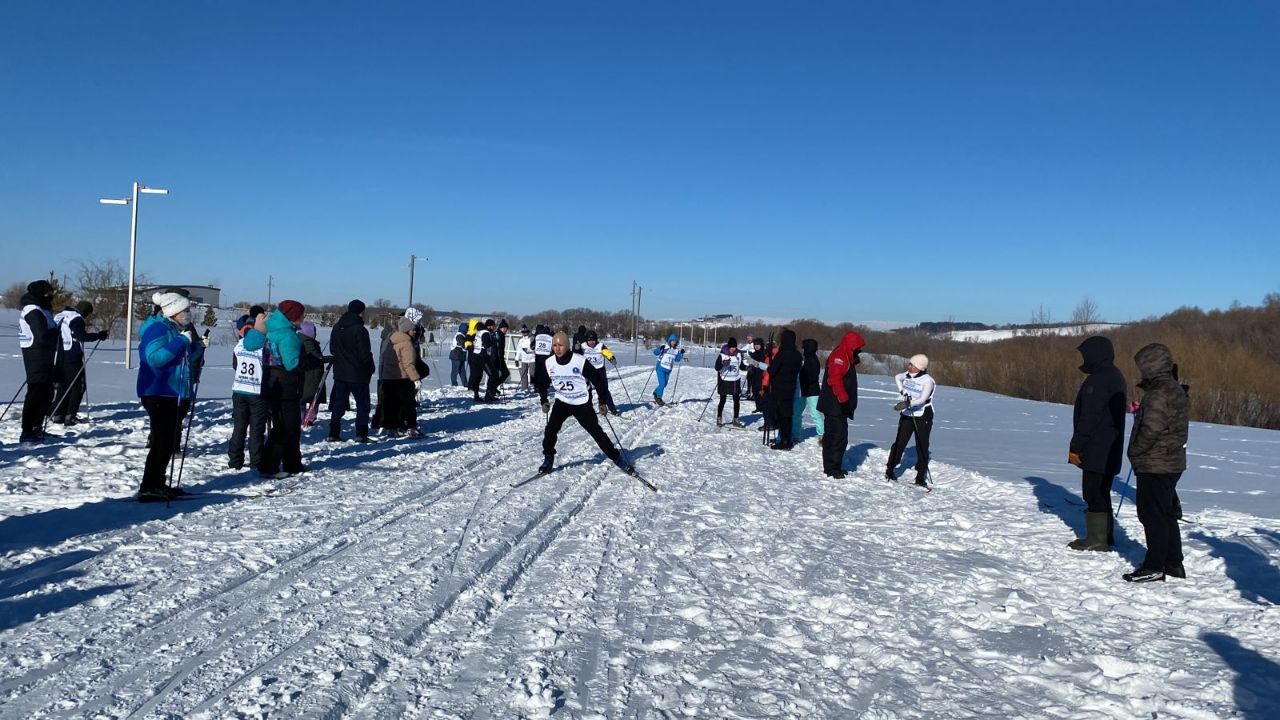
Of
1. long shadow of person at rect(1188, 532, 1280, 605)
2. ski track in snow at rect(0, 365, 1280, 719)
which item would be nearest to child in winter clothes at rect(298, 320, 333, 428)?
ski track in snow at rect(0, 365, 1280, 719)

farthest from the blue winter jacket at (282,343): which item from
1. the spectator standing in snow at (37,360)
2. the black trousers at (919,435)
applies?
the black trousers at (919,435)

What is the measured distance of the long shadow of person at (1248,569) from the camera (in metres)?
5.64

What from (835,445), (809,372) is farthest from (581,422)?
(809,372)

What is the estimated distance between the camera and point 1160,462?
5859 millimetres

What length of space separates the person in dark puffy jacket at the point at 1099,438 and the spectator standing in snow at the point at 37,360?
10.8m

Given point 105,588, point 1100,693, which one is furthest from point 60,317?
point 1100,693

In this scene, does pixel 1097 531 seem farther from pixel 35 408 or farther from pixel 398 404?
pixel 35 408

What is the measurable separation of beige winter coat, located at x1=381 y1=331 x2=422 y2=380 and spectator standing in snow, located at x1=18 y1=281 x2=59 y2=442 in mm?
3937

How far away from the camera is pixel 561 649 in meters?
4.11

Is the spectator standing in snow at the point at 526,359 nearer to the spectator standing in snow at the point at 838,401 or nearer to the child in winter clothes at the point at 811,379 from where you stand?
the child in winter clothes at the point at 811,379

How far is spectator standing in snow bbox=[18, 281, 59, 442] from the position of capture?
8.99 metres

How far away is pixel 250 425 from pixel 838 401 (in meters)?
6.91

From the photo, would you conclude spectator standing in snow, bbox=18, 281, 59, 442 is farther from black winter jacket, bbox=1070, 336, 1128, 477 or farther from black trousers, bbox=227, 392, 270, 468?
black winter jacket, bbox=1070, 336, 1128, 477

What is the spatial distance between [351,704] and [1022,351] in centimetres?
3755
